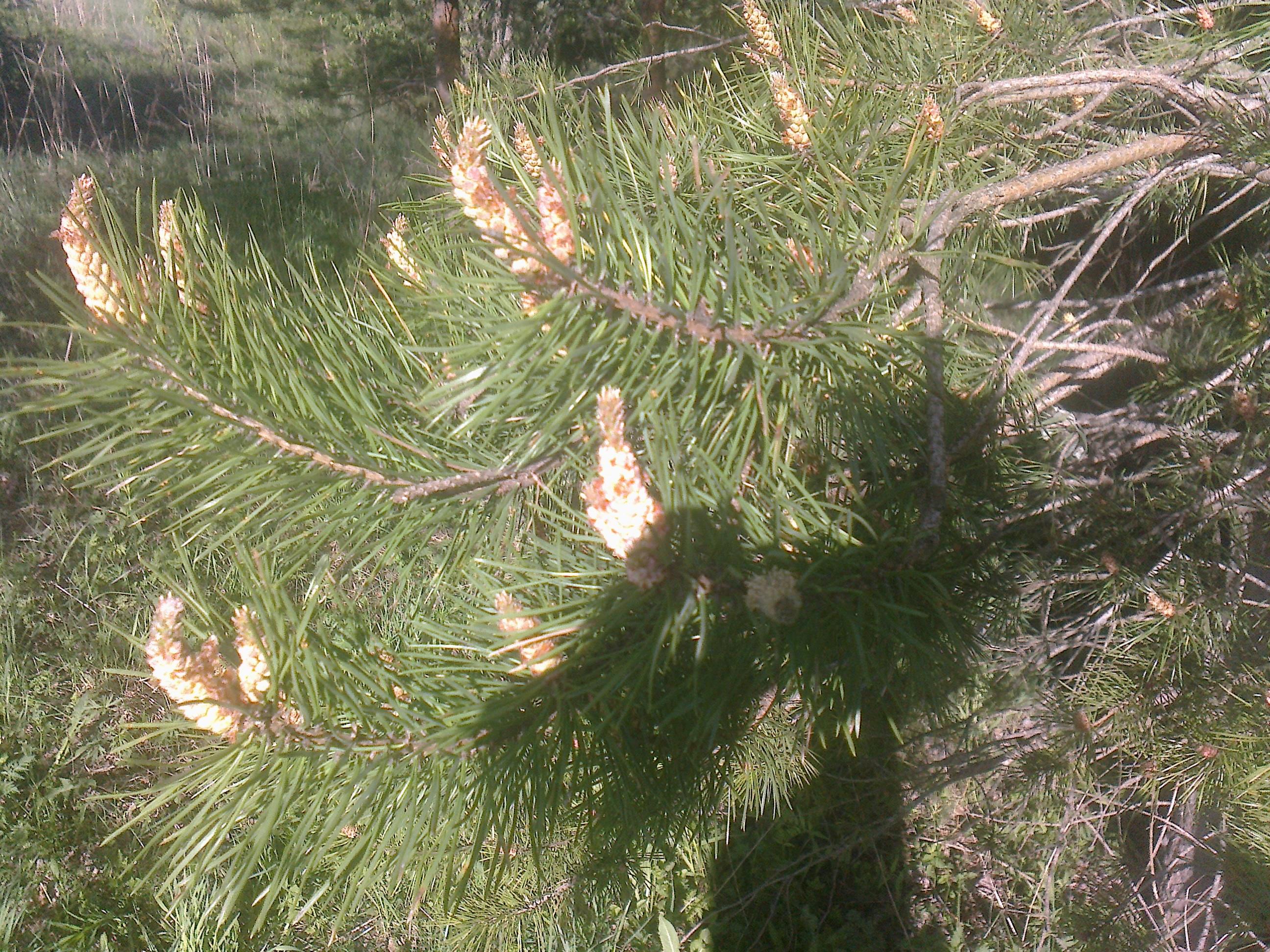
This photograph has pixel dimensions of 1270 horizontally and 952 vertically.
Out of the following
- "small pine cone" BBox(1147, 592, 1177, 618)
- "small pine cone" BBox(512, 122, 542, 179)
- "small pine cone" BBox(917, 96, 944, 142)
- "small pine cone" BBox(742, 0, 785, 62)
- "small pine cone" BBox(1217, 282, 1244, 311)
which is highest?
"small pine cone" BBox(742, 0, 785, 62)

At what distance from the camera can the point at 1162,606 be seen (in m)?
0.77

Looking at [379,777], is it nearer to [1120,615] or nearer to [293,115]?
[1120,615]

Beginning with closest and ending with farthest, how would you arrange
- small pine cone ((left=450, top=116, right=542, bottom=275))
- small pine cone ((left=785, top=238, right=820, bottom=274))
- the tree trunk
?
1. small pine cone ((left=450, top=116, right=542, bottom=275))
2. small pine cone ((left=785, top=238, right=820, bottom=274))
3. the tree trunk

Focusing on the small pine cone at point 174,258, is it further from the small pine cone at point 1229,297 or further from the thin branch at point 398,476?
the small pine cone at point 1229,297

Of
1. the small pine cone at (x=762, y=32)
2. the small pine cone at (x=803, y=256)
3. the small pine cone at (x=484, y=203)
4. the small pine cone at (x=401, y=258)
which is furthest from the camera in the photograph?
the small pine cone at (x=762, y=32)

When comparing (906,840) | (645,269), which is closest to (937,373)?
(645,269)

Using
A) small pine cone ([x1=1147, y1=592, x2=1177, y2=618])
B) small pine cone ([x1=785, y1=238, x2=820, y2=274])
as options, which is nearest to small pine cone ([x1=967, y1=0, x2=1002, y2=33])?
small pine cone ([x1=785, y1=238, x2=820, y2=274])

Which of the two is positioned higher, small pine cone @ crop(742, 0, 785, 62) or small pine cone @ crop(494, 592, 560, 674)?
Answer: small pine cone @ crop(742, 0, 785, 62)

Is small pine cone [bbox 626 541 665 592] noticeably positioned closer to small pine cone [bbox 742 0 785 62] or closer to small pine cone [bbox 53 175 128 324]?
small pine cone [bbox 53 175 128 324]

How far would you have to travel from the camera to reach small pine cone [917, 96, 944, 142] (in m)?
0.63

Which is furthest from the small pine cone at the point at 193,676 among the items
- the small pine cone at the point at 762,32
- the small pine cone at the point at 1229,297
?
the small pine cone at the point at 1229,297

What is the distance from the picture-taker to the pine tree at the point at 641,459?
43 centimetres

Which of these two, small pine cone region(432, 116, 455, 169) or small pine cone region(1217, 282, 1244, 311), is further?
small pine cone region(1217, 282, 1244, 311)

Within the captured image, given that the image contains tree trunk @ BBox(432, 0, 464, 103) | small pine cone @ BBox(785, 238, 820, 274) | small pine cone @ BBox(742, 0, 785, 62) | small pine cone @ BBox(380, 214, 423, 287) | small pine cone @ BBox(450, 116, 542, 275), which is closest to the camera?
small pine cone @ BBox(450, 116, 542, 275)
